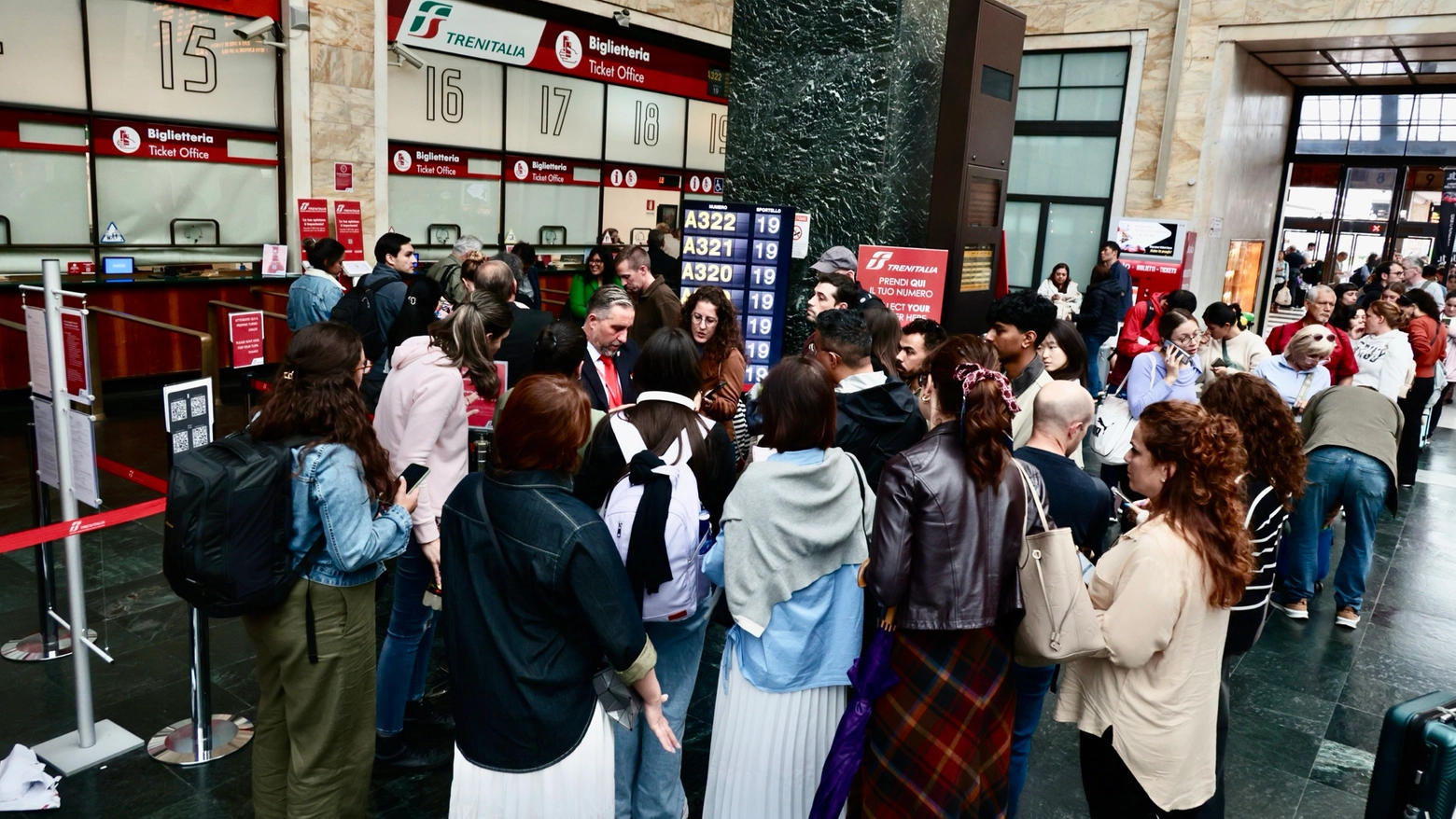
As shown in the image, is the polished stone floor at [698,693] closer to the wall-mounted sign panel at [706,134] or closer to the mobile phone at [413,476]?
the mobile phone at [413,476]

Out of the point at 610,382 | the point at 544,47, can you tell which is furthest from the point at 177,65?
the point at 610,382

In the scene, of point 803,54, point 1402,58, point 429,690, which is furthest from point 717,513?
point 1402,58

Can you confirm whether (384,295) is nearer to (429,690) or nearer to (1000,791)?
(429,690)

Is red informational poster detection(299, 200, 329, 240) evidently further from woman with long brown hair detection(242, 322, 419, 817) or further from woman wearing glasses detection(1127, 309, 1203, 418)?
woman wearing glasses detection(1127, 309, 1203, 418)

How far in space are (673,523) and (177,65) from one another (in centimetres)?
956

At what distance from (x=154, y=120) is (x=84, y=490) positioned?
7.50 metres

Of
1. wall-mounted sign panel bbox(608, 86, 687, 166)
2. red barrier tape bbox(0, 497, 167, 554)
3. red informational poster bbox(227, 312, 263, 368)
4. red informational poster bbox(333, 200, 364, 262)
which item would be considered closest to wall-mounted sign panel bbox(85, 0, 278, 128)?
red informational poster bbox(333, 200, 364, 262)

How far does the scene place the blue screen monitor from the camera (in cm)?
923

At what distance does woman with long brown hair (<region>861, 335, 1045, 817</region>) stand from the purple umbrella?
40 millimetres

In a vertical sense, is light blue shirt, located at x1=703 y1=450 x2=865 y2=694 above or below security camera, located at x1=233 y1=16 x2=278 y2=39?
below

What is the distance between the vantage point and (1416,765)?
142 cm

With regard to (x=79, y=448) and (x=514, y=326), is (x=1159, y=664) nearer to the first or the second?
(x=514, y=326)

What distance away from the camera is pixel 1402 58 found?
14.7 m

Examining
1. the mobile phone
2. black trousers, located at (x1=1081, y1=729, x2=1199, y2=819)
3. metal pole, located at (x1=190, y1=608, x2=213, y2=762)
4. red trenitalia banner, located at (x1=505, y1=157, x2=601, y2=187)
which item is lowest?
metal pole, located at (x1=190, y1=608, x2=213, y2=762)
